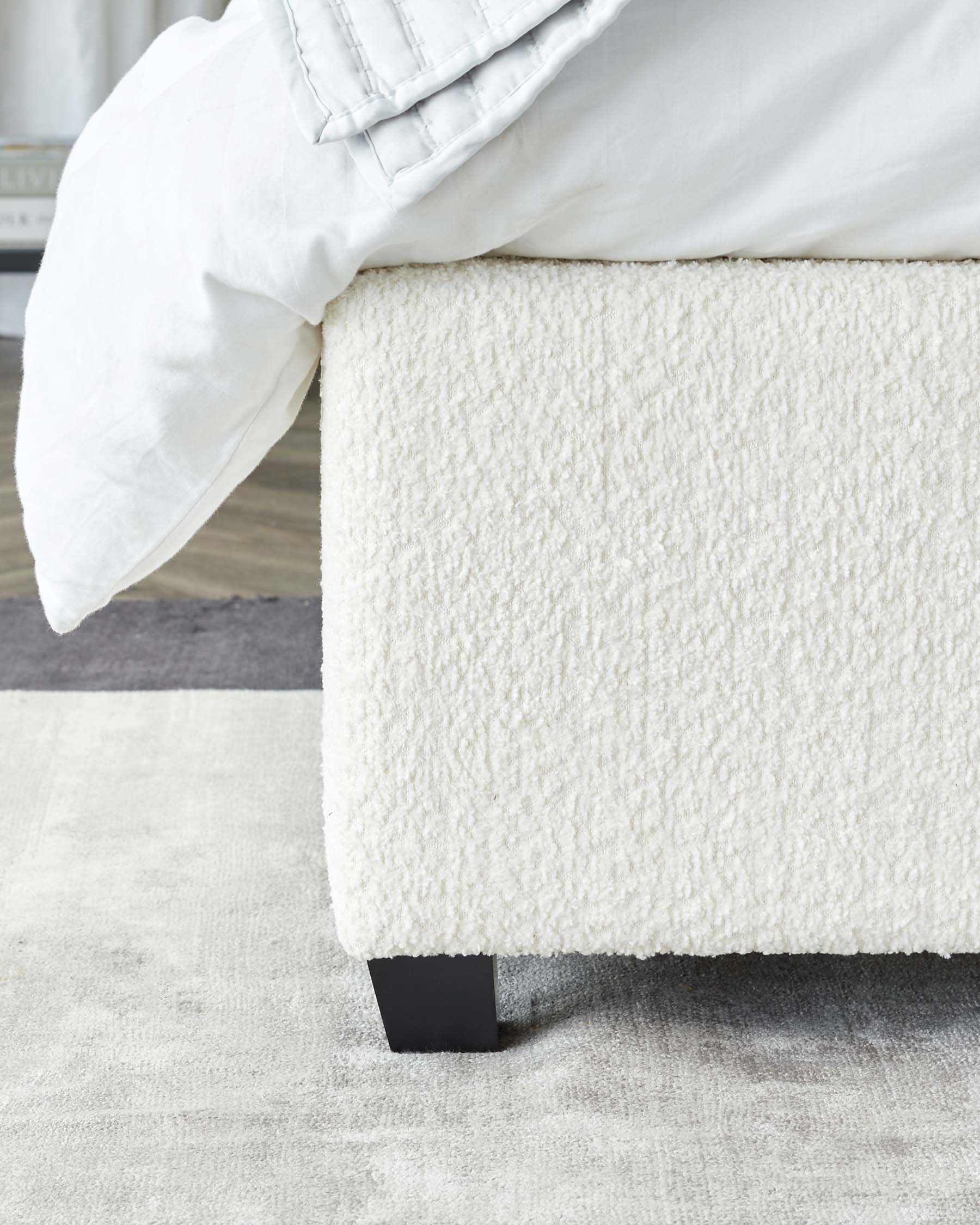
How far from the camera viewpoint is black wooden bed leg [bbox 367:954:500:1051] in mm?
665

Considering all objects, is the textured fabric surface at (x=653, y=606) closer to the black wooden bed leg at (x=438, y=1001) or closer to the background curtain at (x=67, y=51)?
the black wooden bed leg at (x=438, y=1001)

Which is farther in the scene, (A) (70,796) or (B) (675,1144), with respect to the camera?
(A) (70,796)

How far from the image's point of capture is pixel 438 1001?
672 mm

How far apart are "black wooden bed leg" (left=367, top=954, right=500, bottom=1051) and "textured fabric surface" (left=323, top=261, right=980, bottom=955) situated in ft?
0.08

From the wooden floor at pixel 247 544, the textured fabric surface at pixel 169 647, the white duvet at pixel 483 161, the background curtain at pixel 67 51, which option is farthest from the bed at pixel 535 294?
the background curtain at pixel 67 51

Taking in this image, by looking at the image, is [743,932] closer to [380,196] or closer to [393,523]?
[393,523]

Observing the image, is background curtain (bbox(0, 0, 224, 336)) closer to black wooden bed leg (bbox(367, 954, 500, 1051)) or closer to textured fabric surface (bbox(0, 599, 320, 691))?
textured fabric surface (bbox(0, 599, 320, 691))

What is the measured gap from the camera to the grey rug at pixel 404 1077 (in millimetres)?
571

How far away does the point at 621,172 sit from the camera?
22.2 inches

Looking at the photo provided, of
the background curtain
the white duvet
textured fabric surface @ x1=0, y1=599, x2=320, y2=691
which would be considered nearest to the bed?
the white duvet

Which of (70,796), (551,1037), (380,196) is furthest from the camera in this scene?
(70,796)

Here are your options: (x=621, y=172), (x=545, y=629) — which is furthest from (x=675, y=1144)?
(x=621, y=172)

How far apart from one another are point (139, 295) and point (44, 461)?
0.31 feet

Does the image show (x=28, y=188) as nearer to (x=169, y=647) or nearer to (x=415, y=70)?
(x=169, y=647)
